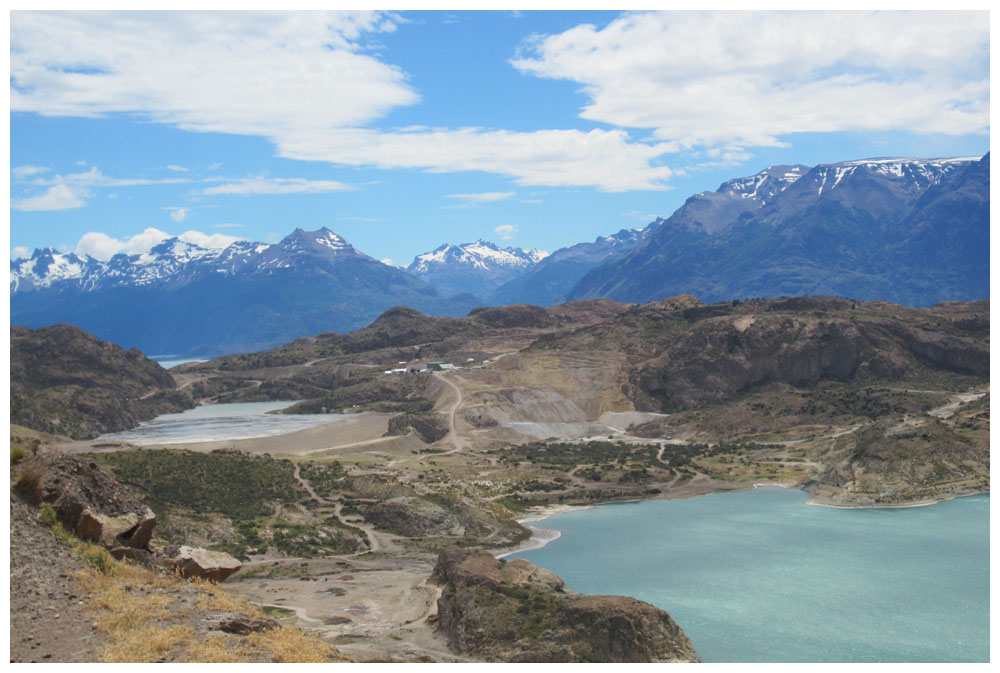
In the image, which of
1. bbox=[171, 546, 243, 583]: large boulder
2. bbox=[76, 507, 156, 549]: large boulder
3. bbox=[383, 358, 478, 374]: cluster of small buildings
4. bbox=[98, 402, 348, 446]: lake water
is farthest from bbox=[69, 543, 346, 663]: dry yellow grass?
bbox=[383, 358, 478, 374]: cluster of small buildings

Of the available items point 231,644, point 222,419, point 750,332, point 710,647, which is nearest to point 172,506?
point 710,647

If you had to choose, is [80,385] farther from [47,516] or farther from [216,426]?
[47,516]

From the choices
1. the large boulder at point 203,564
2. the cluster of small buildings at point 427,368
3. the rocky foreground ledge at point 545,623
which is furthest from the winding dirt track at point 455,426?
the large boulder at point 203,564

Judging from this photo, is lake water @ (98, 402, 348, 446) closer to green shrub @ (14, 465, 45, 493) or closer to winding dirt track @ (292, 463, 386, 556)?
winding dirt track @ (292, 463, 386, 556)

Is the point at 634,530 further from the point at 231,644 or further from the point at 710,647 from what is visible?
the point at 231,644

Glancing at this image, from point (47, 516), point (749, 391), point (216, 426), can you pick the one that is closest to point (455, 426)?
point (216, 426)
